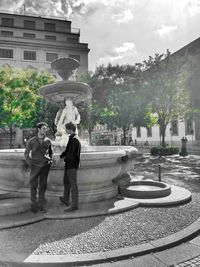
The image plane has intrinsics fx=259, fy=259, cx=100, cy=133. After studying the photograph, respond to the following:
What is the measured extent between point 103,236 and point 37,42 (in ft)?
151

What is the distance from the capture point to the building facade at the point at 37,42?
143 feet

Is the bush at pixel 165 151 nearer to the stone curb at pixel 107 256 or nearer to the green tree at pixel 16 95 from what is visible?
the green tree at pixel 16 95

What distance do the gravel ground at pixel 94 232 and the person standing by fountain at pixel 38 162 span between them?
552 millimetres

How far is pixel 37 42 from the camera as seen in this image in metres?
45.1

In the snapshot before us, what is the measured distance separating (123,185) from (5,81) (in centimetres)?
2101

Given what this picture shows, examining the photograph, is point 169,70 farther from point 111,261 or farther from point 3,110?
point 111,261

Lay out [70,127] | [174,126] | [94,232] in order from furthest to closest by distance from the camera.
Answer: [174,126] → [70,127] → [94,232]

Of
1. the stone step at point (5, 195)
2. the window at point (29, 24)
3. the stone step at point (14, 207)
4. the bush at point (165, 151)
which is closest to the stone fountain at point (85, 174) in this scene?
the stone step at point (5, 195)

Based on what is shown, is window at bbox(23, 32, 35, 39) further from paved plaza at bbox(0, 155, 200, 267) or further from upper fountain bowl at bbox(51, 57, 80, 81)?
paved plaza at bbox(0, 155, 200, 267)

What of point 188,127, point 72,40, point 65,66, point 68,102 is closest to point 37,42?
point 72,40

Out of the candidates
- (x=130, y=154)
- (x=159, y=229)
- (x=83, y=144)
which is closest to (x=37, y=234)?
(x=159, y=229)

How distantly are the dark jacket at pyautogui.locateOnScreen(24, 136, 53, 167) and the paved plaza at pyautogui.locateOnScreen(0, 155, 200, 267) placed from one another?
1013 mm

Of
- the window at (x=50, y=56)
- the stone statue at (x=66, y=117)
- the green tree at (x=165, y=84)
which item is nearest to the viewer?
the stone statue at (x=66, y=117)

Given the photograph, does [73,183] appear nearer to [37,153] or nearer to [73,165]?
[73,165]
